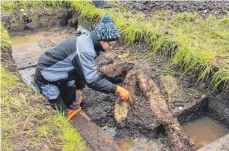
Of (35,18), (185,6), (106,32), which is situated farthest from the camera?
(35,18)

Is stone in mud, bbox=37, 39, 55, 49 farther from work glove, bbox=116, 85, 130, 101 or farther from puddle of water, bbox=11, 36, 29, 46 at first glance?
work glove, bbox=116, 85, 130, 101

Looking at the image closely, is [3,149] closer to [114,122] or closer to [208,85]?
[114,122]

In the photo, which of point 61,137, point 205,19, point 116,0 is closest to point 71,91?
point 61,137

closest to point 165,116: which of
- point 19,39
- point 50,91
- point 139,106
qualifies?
point 139,106

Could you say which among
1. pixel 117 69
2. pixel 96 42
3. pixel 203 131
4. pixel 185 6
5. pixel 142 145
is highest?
pixel 96 42

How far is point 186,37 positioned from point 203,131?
58.5 inches

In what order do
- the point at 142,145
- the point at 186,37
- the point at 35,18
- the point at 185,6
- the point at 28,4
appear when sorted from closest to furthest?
the point at 142,145, the point at 186,37, the point at 185,6, the point at 35,18, the point at 28,4

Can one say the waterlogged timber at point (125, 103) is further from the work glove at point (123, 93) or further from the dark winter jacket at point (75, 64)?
the dark winter jacket at point (75, 64)

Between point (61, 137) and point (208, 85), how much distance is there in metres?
2.02

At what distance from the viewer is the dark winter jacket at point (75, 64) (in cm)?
358

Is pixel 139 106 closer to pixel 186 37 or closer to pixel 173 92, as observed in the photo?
pixel 173 92

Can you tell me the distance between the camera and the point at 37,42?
21.8 feet

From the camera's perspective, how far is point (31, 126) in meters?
3.04

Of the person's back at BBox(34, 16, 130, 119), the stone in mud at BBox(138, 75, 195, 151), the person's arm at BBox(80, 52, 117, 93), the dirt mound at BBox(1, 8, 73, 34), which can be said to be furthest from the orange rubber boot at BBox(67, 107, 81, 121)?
the dirt mound at BBox(1, 8, 73, 34)
